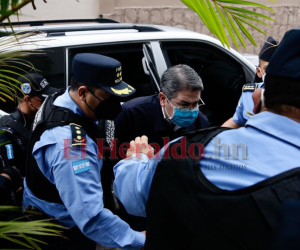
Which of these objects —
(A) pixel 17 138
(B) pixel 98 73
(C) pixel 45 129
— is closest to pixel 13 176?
(A) pixel 17 138

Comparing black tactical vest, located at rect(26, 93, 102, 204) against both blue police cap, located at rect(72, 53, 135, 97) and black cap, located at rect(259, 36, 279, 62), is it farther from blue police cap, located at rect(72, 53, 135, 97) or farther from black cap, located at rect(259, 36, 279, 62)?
black cap, located at rect(259, 36, 279, 62)

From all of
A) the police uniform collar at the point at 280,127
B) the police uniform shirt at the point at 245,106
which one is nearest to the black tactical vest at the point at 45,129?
the police uniform collar at the point at 280,127

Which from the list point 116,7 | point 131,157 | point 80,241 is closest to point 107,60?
point 131,157

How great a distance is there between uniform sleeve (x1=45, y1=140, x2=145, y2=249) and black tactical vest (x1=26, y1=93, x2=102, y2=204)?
0.31 ft

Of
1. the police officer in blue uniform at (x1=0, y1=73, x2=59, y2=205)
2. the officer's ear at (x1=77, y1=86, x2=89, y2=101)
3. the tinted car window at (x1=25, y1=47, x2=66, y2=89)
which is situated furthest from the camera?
the tinted car window at (x1=25, y1=47, x2=66, y2=89)

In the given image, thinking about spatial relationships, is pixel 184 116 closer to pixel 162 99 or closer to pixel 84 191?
pixel 162 99

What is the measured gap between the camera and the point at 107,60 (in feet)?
6.49

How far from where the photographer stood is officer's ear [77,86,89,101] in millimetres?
1894

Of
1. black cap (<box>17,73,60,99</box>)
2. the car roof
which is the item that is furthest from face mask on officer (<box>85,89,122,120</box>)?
the car roof

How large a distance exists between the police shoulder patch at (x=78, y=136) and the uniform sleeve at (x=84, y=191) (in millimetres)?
32

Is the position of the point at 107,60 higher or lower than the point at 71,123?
higher

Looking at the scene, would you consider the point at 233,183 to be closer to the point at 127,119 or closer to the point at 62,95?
the point at 62,95

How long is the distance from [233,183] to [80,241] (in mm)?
1198

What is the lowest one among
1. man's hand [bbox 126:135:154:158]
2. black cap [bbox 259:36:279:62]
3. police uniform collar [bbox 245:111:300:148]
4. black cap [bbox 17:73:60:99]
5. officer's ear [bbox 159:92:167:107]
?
officer's ear [bbox 159:92:167:107]
